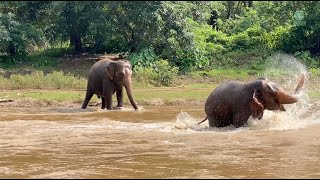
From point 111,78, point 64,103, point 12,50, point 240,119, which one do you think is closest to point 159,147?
point 240,119

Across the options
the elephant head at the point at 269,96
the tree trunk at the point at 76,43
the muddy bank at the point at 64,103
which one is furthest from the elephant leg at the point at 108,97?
the tree trunk at the point at 76,43

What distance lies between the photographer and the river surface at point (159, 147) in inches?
301

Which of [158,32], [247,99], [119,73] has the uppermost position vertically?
[158,32]

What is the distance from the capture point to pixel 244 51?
31.6m

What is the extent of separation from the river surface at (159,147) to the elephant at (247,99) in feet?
0.94

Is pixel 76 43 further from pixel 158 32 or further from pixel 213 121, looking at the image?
pixel 213 121

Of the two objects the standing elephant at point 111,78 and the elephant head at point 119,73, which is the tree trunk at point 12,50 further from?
the elephant head at point 119,73

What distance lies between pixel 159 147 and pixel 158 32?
18.6m

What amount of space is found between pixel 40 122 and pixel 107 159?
20.8 ft

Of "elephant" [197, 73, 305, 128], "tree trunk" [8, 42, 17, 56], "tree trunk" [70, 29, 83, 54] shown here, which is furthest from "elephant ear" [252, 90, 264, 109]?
"tree trunk" [70, 29, 83, 54]

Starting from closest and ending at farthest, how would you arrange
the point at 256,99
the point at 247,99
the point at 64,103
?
the point at 256,99
the point at 247,99
the point at 64,103

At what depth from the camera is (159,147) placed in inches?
388

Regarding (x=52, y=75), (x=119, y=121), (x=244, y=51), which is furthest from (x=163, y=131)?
(x=244, y=51)

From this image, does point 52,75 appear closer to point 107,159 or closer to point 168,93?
point 168,93
